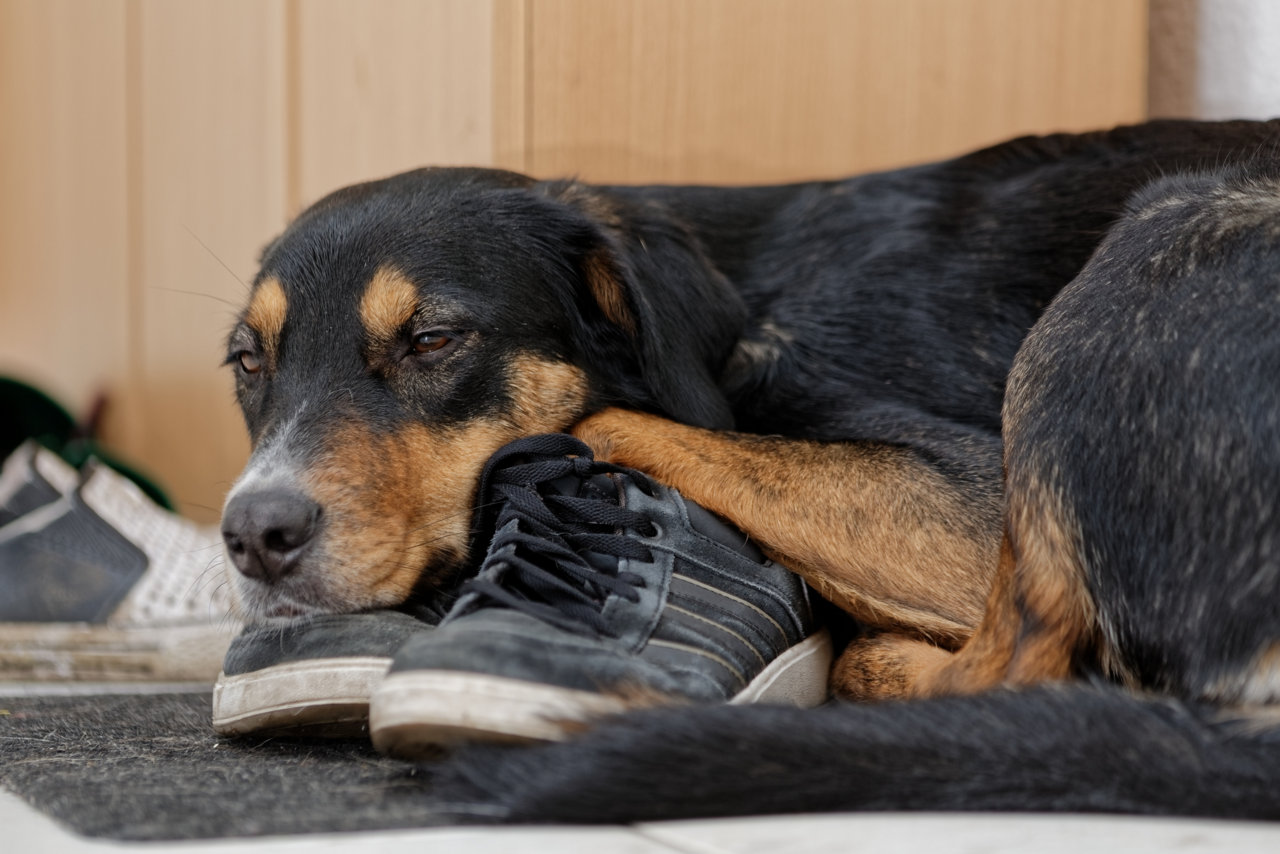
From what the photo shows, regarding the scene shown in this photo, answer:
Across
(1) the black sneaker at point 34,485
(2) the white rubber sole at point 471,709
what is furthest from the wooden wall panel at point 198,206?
(2) the white rubber sole at point 471,709

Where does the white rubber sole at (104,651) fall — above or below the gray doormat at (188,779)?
below

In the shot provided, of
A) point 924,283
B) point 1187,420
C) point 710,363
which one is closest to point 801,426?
point 710,363

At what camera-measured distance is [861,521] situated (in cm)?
182

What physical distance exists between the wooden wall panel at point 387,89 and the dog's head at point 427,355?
0.48 m

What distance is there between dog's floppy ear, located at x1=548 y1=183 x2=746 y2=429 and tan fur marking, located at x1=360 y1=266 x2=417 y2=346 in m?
0.33

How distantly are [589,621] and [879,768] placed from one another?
431 mm

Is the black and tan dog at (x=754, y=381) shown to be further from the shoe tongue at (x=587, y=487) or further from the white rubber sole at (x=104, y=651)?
the white rubber sole at (x=104, y=651)

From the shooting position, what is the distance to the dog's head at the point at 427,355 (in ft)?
5.49

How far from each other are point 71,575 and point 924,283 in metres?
1.72

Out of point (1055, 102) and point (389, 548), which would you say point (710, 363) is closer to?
→ point (389, 548)

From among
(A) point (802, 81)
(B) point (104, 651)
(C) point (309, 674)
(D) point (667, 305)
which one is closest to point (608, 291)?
(D) point (667, 305)

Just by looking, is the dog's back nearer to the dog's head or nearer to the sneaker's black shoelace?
the sneaker's black shoelace

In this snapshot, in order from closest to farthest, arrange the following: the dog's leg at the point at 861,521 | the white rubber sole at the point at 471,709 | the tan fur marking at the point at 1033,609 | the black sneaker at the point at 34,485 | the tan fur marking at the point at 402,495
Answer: the white rubber sole at the point at 471,709 < the tan fur marking at the point at 1033,609 < the tan fur marking at the point at 402,495 < the dog's leg at the point at 861,521 < the black sneaker at the point at 34,485

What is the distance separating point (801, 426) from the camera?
2.08 meters
